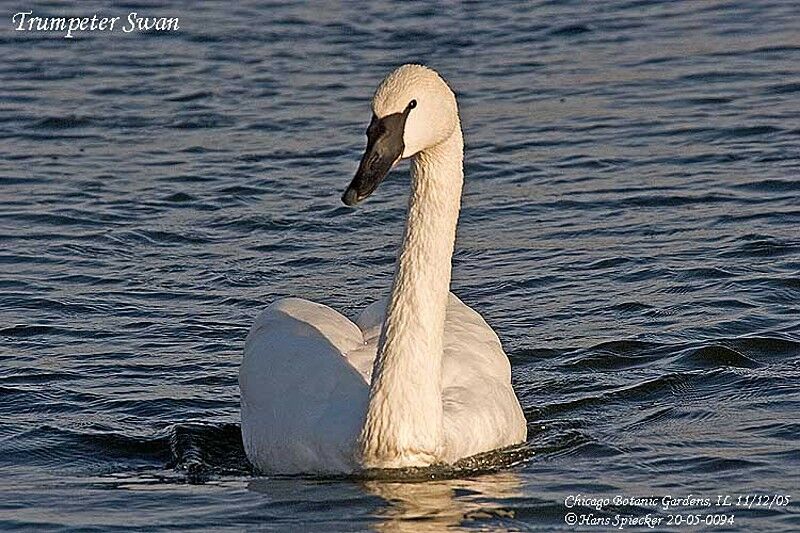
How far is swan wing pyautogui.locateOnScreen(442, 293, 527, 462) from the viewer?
8555mm

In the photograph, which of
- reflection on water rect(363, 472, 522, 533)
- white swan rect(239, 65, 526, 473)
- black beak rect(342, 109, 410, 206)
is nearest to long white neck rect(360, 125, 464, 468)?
white swan rect(239, 65, 526, 473)

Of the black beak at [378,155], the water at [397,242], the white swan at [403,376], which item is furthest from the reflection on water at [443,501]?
the black beak at [378,155]

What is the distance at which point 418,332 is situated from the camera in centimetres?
837

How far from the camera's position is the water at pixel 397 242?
27.9 ft

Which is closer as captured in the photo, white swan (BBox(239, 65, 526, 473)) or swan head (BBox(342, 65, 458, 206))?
swan head (BBox(342, 65, 458, 206))

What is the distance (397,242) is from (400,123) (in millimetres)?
5277

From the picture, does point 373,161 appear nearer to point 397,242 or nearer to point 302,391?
point 302,391

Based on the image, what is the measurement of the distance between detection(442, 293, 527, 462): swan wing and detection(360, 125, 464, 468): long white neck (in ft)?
0.64

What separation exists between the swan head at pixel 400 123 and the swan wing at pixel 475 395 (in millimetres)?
1321

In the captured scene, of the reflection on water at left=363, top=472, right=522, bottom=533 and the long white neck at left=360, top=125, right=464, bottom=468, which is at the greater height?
the long white neck at left=360, top=125, right=464, bottom=468

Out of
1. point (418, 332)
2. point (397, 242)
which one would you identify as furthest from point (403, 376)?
point (397, 242)

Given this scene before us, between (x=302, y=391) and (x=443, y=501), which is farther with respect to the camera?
(x=302, y=391)

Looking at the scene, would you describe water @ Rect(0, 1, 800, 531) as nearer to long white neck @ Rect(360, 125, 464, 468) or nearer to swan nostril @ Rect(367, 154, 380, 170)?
long white neck @ Rect(360, 125, 464, 468)

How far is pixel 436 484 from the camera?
830cm
